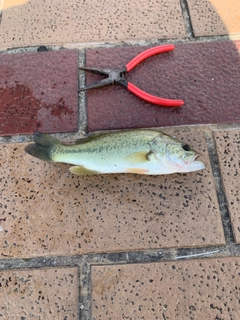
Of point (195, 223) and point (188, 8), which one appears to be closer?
point (195, 223)

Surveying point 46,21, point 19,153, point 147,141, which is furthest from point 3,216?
point 46,21

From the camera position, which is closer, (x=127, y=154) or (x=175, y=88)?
(x=127, y=154)

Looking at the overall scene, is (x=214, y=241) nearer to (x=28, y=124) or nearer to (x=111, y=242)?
(x=111, y=242)

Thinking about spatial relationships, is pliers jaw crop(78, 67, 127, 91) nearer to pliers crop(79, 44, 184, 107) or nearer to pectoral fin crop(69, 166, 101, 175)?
pliers crop(79, 44, 184, 107)

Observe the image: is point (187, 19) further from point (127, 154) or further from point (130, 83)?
point (127, 154)

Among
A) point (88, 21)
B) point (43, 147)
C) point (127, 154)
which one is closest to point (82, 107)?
point (43, 147)

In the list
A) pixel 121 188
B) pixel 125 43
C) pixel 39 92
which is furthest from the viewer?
pixel 125 43
